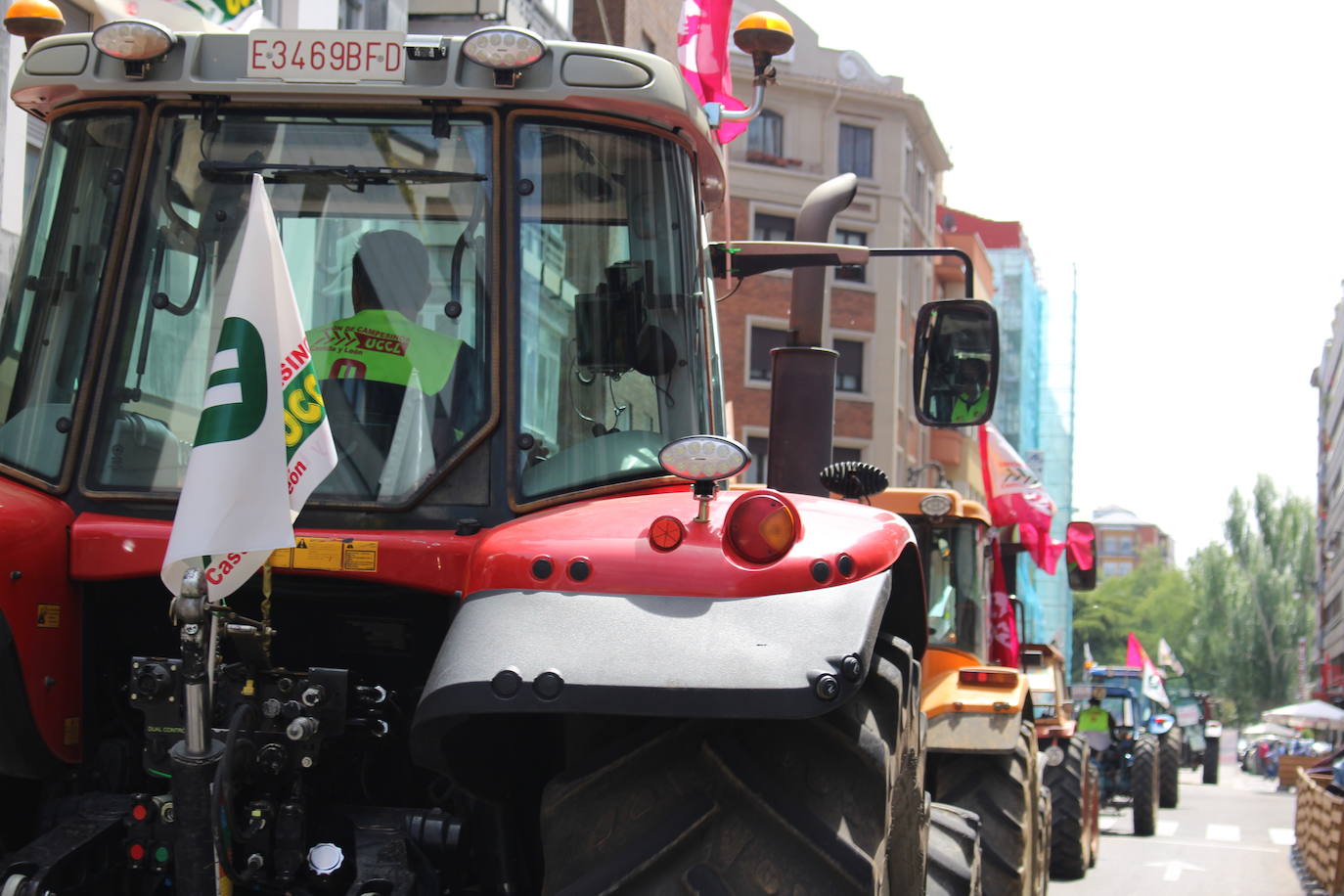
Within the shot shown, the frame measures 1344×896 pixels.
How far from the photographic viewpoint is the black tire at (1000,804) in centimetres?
785

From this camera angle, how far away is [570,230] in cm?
411

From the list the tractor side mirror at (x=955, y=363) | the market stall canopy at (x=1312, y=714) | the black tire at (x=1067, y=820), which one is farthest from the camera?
the market stall canopy at (x=1312, y=714)

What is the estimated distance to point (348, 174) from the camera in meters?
4.11

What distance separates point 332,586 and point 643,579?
915 millimetres

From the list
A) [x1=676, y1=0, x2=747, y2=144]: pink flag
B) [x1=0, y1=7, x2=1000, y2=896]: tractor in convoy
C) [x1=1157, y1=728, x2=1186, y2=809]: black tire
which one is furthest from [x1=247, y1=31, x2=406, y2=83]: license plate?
[x1=1157, y1=728, x2=1186, y2=809]: black tire

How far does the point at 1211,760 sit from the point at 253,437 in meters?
39.7

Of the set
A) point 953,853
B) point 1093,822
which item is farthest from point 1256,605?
point 953,853

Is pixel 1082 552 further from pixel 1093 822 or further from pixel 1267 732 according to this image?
pixel 1267 732

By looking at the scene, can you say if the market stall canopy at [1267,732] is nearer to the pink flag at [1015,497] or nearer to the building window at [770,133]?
the building window at [770,133]

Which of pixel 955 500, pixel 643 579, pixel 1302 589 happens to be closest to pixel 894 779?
pixel 643 579

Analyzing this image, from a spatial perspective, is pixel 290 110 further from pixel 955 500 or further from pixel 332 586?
pixel 955 500

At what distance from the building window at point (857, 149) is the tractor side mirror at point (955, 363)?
136ft

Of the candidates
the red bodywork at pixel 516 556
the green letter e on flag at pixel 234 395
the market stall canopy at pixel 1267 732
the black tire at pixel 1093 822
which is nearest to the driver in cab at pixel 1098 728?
the black tire at pixel 1093 822

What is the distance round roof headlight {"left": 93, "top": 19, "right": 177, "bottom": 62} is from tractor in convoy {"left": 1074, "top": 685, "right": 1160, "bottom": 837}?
1840 cm
